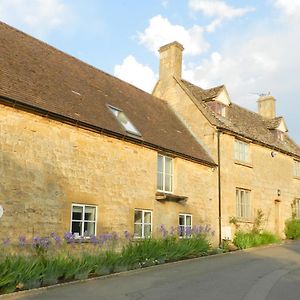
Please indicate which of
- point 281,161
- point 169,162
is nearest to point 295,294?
point 169,162

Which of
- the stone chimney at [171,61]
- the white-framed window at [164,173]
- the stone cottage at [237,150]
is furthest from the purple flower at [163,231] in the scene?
the stone chimney at [171,61]

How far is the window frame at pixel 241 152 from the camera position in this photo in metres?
22.9

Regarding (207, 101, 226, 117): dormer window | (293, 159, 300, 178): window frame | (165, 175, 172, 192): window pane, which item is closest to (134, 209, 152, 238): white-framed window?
(165, 175, 172, 192): window pane

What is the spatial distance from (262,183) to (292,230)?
402cm

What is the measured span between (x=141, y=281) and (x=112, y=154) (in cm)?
553

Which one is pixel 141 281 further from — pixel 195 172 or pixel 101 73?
pixel 101 73

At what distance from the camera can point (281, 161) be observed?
2692 centimetres

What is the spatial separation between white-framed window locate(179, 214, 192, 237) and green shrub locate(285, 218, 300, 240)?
9540mm

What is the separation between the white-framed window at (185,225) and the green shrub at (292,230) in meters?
9.54

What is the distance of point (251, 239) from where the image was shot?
20750 millimetres

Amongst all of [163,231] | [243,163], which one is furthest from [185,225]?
[243,163]

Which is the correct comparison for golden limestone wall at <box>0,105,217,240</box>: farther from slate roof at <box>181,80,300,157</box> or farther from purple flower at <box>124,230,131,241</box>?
slate roof at <box>181,80,300,157</box>

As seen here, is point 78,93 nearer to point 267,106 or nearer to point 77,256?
point 77,256

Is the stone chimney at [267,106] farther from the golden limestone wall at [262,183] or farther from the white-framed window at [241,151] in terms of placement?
the white-framed window at [241,151]
